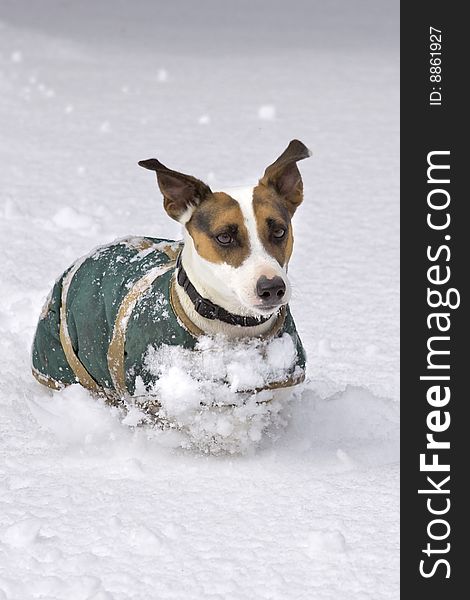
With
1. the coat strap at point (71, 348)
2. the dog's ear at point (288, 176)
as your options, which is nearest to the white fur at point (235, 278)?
the dog's ear at point (288, 176)

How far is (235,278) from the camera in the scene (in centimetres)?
286

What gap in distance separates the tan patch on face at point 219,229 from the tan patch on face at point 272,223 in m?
0.05

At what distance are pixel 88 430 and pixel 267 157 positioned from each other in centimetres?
338

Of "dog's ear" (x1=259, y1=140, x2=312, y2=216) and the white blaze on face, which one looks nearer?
the white blaze on face

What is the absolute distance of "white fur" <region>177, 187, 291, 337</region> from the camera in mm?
2828

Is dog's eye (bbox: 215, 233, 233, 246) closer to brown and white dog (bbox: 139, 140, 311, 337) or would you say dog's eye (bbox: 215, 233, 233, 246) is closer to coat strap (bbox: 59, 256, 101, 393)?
brown and white dog (bbox: 139, 140, 311, 337)

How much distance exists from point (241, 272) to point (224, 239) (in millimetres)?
118

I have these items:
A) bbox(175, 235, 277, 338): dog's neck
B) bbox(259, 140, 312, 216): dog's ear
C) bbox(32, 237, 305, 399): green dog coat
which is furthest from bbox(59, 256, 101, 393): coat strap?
bbox(259, 140, 312, 216): dog's ear

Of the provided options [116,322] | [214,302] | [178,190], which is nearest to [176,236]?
[116,322]

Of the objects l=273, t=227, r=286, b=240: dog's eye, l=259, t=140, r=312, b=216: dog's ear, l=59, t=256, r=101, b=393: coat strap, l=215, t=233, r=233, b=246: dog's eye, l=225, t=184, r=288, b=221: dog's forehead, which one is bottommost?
l=59, t=256, r=101, b=393: coat strap

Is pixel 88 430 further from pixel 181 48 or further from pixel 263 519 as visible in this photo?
pixel 181 48

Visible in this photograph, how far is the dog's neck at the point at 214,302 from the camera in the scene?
2.98 meters

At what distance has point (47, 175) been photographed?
600 cm

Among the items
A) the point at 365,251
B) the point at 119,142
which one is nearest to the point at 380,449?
the point at 365,251
